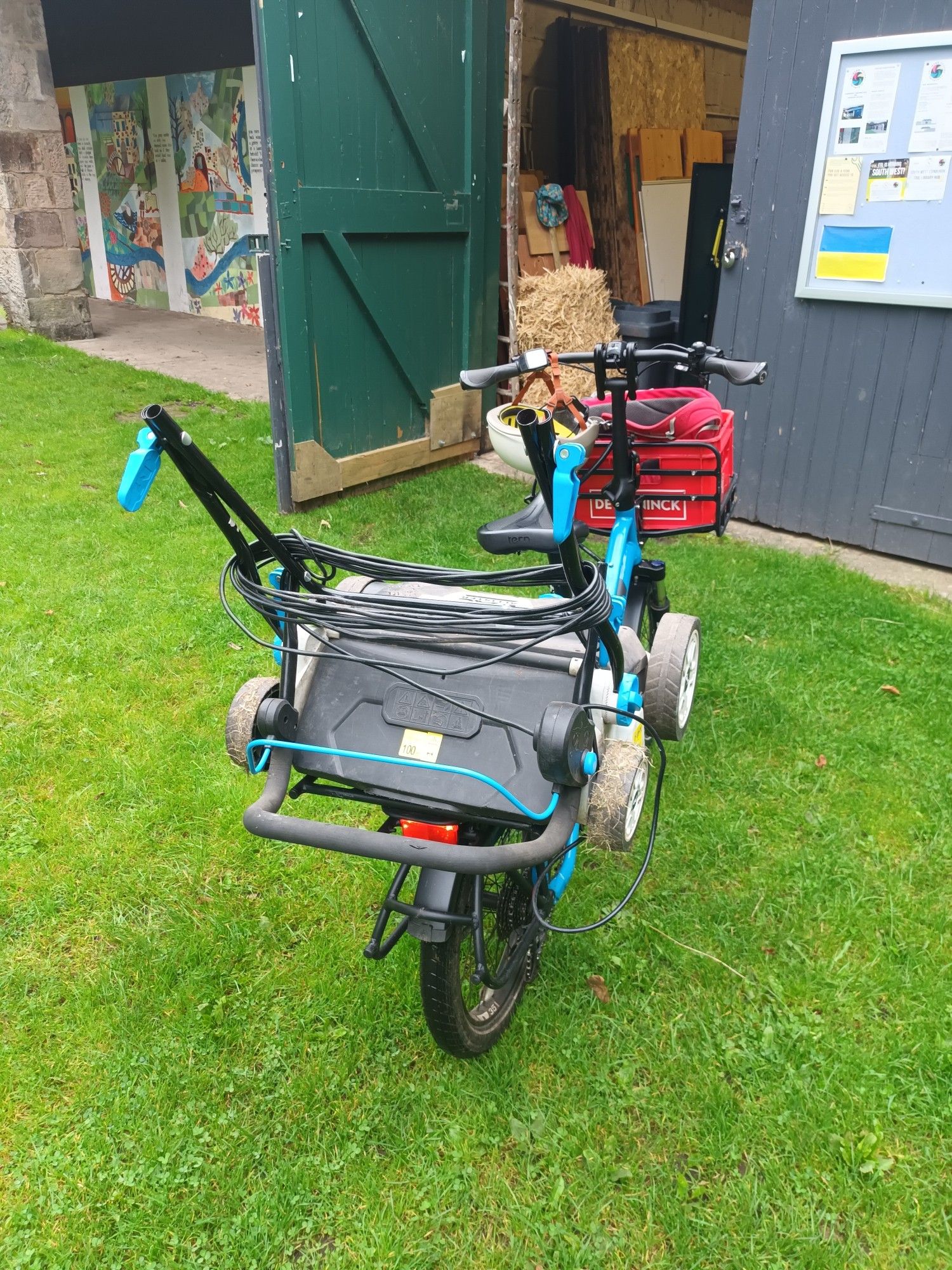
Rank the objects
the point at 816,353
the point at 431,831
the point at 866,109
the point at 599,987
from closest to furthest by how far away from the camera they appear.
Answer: the point at 431,831
the point at 599,987
the point at 866,109
the point at 816,353

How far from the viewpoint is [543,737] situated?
1.52 meters

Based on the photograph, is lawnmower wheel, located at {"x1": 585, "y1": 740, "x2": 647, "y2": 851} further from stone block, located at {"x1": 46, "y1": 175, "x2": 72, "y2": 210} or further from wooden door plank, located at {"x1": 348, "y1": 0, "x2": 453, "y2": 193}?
stone block, located at {"x1": 46, "y1": 175, "x2": 72, "y2": 210}

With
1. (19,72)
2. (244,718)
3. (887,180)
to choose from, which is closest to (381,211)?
(887,180)

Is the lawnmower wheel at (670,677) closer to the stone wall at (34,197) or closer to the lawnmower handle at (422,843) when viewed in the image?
the lawnmower handle at (422,843)

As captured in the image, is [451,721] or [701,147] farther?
[701,147]

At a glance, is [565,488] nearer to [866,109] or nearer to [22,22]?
[866,109]

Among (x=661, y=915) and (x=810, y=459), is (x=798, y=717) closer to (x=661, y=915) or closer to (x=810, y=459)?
(x=661, y=915)

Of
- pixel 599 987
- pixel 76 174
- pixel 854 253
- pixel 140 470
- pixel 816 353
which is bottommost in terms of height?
pixel 599 987

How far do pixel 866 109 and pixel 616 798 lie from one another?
14.3ft

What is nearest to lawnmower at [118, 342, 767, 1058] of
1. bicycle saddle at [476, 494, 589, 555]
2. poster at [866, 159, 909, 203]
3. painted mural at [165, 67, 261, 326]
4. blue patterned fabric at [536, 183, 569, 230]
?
bicycle saddle at [476, 494, 589, 555]

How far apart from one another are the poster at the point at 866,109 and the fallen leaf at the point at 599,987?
4233 mm

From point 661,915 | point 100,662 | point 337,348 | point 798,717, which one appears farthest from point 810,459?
point 100,662

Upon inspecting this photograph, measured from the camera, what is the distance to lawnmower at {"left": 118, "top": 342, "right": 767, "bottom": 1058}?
4.97ft

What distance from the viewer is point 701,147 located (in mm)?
9250
